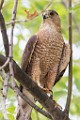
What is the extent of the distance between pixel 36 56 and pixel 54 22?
575 mm

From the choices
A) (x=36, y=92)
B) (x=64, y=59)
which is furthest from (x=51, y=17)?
(x=36, y=92)

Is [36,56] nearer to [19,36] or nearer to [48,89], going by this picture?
[48,89]

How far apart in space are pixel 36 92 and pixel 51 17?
1.54 meters

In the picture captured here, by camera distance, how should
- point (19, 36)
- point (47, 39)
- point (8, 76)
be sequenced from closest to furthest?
point (8, 76)
point (47, 39)
point (19, 36)

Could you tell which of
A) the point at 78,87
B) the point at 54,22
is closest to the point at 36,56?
the point at 54,22

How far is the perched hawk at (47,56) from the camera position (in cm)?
452

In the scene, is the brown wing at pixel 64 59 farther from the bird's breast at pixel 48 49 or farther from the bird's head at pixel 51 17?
the bird's head at pixel 51 17

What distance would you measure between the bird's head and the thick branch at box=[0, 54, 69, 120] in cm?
127

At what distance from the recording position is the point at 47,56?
182 inches

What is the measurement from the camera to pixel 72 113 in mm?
5902

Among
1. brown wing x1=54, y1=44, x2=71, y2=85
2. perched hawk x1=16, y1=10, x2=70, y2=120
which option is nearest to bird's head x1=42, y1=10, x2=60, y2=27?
perched hawk x1=16, y1=10, x2=70, y2=120

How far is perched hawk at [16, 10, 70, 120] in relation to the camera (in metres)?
4.52

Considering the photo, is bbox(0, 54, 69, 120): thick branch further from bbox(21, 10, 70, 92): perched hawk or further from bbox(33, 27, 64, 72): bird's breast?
bbox(33, 27, 64, 72): bird's breast

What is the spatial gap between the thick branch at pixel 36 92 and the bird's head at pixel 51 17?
50.0 inches
